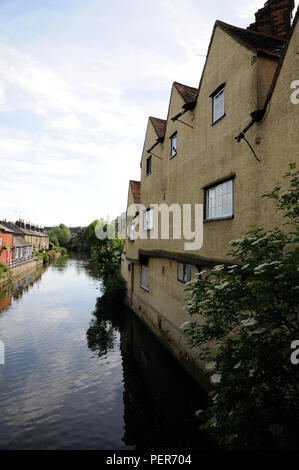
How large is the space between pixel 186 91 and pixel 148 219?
730cm

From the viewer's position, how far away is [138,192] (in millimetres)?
20969

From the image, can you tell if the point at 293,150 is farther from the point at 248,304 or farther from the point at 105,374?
the point at 105,374

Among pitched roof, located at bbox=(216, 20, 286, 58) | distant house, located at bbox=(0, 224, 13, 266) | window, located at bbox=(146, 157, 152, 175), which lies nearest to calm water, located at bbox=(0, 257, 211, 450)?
window, located at bbox=(146, 157, 152, 175)

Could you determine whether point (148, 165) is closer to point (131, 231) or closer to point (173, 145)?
point (173, 145)

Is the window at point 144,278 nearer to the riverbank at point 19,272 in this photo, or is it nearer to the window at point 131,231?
the window at point 131,231

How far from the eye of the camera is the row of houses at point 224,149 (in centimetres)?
622

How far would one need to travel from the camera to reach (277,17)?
1016cm

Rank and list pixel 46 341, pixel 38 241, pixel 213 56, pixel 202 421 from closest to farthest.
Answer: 1. pixel 202 421
2. pixel 213 56
3. pixel 46 341
4. pixel 38 241

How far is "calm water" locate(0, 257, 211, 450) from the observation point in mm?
7336

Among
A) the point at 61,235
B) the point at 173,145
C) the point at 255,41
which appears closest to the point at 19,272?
the point at 173,145

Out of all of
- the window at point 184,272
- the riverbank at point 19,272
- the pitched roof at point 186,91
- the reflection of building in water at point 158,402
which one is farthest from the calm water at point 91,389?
the riverbank at point 19,272

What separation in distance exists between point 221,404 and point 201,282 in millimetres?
2084

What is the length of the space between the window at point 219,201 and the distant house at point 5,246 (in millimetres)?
32473
